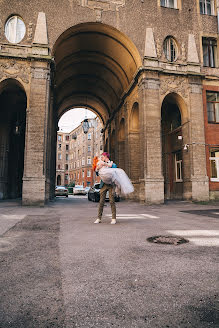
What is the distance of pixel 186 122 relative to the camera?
17250mm

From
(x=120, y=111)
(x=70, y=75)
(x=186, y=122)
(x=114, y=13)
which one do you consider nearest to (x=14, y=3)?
(x=114, y=13)

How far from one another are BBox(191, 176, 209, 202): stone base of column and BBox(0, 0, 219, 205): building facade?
0.07 metres

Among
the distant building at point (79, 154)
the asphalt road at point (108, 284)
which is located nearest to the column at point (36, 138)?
the asphalt road at point (108, 284)

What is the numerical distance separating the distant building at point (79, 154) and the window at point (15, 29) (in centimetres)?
3701

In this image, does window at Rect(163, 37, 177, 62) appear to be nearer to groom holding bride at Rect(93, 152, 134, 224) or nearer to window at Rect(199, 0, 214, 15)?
window at Rect(199, 0, 214, 15)

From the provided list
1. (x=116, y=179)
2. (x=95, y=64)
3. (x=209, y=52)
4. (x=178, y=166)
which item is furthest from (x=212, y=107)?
(x=116, y=179)

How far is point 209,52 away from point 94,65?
34.7ft

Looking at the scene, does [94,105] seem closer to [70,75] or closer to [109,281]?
[70,75]

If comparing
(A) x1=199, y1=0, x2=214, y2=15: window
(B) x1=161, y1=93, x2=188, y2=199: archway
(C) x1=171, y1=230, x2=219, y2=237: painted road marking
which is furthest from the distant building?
(C) x1=171, y1=230, x2=219, y2=237: painted road marking

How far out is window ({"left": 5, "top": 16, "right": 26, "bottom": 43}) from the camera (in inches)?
595

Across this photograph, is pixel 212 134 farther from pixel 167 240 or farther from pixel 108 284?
pixel 108 284

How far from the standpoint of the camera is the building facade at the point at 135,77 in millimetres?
14703

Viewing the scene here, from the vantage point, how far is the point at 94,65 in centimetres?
2266

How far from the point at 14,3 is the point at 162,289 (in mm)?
19074
